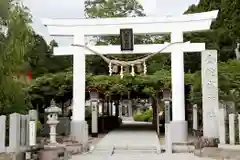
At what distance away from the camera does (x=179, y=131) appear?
58.3 ft

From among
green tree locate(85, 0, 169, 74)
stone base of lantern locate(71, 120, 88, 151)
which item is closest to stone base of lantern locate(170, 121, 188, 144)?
stone base of lantern locate(71, 120, 88, 151)

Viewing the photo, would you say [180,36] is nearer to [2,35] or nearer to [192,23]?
[192,23]

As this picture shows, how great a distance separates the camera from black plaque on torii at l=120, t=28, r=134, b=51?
59.4 feet

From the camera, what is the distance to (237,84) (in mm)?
20234

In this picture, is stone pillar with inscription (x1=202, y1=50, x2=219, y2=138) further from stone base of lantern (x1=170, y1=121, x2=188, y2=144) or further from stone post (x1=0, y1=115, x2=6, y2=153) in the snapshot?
stone post (x1=0, y1=115, x2=6, y2=153)

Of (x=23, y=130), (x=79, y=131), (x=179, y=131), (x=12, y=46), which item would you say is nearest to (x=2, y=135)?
(x=23, y=130)

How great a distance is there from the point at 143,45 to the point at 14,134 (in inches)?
363

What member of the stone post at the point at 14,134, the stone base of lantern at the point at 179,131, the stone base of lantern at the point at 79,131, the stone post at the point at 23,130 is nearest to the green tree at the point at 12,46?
the stone post at the point at 23,130

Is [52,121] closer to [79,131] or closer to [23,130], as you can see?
[23,130]

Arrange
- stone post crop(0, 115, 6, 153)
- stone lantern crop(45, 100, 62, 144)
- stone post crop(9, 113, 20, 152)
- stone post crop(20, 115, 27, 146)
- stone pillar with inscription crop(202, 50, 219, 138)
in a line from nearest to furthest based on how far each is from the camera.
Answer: stone post crop(0, 115, 6, 153)
stone post crop(9, 113, 20, 152)
stone post crop(20, 115, 27, 146)
stone lantern crop(45, 100, 62, 144)
stone pillar with inscription crop(202, 50, 219, 138)

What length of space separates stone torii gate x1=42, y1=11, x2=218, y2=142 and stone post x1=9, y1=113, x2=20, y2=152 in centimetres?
726

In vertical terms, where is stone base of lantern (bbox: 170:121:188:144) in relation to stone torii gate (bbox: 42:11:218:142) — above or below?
below

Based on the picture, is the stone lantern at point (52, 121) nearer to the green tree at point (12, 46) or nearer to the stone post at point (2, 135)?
the green tree at point (12, 46)

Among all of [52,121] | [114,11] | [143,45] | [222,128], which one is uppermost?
[114,11]
